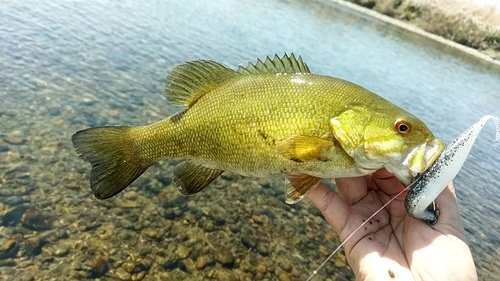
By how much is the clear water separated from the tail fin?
223cm

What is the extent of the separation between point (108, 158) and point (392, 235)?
8.06ft

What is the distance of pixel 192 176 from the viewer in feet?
10.1

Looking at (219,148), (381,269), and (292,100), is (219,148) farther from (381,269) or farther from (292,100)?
(381,269)

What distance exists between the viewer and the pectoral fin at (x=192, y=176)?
3.06 m

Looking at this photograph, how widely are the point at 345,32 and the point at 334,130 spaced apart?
24389 millimetres

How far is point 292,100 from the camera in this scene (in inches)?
111

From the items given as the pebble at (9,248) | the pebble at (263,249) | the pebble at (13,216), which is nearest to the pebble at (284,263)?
the pebble at (263,249)

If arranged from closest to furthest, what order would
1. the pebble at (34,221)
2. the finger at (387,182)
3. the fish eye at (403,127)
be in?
the fish eye at (403,127) < the finger at (387,182) < the pebble at (34,221)

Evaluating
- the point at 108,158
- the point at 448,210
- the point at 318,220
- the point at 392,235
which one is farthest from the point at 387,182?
the point at 318,220

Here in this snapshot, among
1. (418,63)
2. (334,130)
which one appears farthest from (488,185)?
(418,63)

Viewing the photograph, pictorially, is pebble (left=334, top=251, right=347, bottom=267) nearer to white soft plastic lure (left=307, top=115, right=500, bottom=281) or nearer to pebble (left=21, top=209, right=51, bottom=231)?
white soft plastic lure (left=307, top=115, right=500, bottom=281)

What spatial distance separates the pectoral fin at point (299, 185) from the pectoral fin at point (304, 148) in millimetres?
251

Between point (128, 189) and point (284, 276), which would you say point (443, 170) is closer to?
point (284, 276)

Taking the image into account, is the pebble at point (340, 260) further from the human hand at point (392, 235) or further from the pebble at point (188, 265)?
the human hand at point (392, 235)
